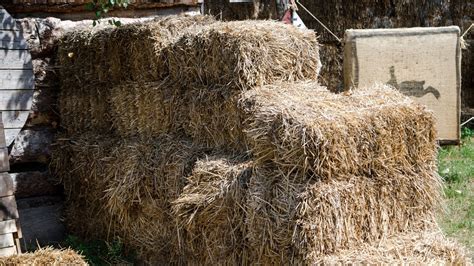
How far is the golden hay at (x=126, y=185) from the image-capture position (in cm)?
585

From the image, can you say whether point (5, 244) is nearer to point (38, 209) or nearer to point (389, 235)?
point (38, 209)

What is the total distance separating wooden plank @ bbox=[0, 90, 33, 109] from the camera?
6.81m

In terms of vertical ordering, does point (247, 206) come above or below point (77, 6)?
below

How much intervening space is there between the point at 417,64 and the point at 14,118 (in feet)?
13.8

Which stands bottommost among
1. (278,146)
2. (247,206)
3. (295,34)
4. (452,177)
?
(452,177)

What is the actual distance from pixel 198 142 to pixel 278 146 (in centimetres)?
122

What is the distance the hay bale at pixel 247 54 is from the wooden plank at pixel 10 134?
199 centimetres

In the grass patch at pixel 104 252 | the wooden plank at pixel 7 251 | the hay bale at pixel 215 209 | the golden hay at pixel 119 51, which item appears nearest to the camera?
the hay bale at pixel 215 209

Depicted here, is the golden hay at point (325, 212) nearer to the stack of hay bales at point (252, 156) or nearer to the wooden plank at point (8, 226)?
the stack of hay bales at point (252, 156)

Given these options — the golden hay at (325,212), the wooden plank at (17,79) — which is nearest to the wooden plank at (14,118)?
the wooden plank at (17,79)

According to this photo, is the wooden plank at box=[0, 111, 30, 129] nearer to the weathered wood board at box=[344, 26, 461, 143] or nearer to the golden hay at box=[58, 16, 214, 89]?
the golden hay at box=[58, 16, 214, 89]

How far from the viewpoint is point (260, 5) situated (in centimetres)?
961

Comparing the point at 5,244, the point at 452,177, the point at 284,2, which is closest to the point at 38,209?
the point at 5,244

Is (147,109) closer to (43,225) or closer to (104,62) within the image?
(104,62)
